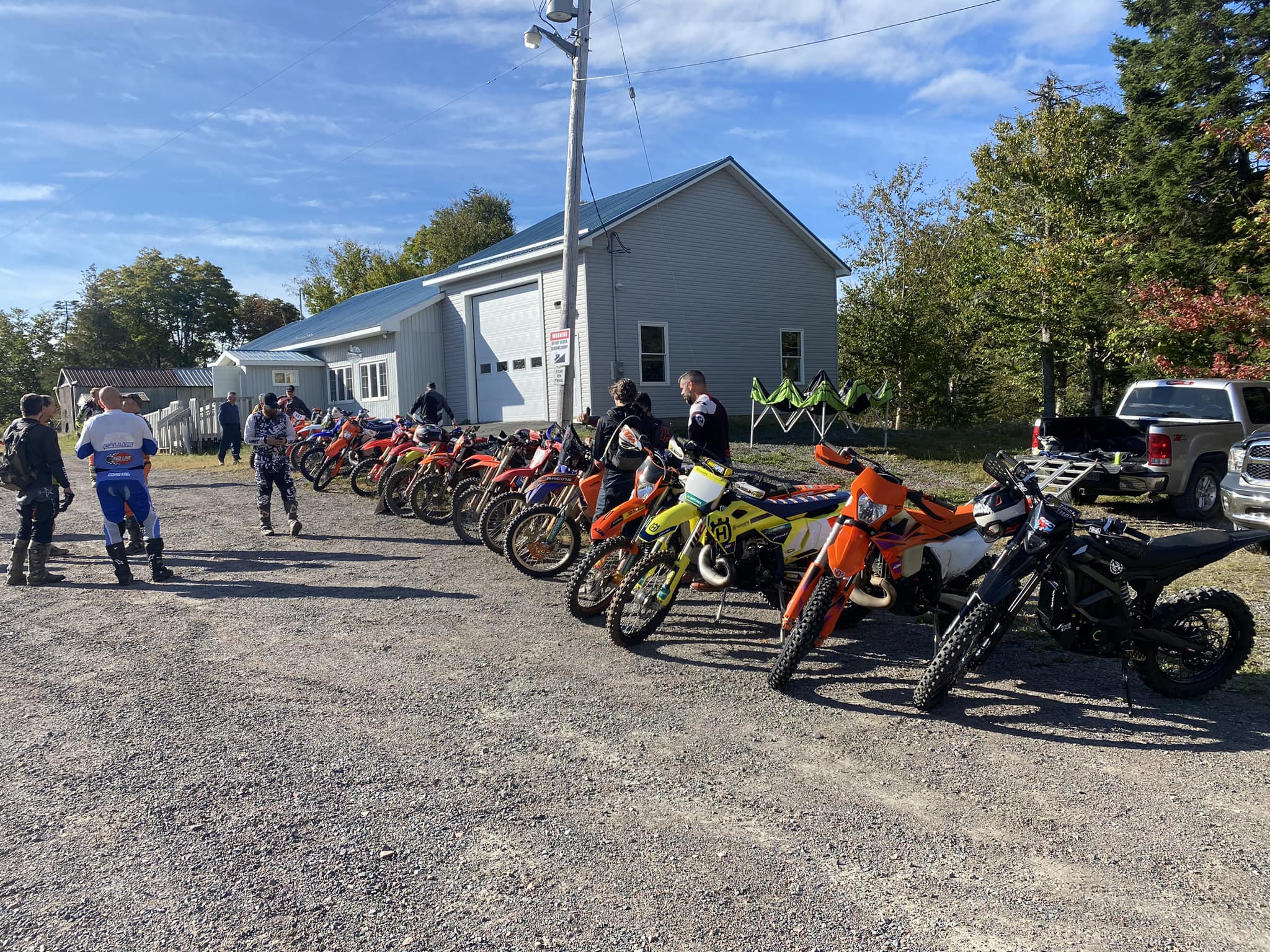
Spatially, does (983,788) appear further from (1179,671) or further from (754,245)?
(754,245)

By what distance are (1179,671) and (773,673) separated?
2220 millimetres

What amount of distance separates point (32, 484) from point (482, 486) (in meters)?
4.28

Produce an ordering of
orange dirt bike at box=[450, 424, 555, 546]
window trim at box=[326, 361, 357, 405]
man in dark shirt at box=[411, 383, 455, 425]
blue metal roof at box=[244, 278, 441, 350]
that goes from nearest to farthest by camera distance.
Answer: orange dirt bike at box=[450, 424, 555, 546] < man in dark shirt at box=[411, 383, 455, 425] < blue metal roof at box=[244, 278, 441, 350] < window trim at box=[326, 361, 357, 405]

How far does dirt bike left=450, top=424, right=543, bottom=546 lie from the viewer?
9258mm

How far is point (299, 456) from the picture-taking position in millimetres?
15664

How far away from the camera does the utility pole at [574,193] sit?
474 inches

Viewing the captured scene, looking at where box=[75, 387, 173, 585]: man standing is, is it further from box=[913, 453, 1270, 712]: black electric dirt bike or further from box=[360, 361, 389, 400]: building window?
box=[360, 361, 389, 400]: building window

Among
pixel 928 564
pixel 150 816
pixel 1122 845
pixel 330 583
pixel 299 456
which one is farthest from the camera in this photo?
pixel 299 456

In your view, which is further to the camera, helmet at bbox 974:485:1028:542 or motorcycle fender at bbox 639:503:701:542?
motorcycle fender at bbox 639:503:701:542

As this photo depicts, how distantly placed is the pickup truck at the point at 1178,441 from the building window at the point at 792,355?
1331 cm

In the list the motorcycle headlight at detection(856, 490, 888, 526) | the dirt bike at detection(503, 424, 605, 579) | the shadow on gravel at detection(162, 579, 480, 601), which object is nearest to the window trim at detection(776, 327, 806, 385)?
Result: the dirt bike at detection(503, 424, 605, 579)

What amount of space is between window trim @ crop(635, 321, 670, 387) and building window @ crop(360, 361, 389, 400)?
8948 mm

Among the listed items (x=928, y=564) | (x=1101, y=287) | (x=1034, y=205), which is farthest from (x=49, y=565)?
(x=1034, y=205)

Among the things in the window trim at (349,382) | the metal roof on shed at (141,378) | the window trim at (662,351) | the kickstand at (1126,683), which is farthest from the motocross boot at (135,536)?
the metal roof on shed at (141,378)
